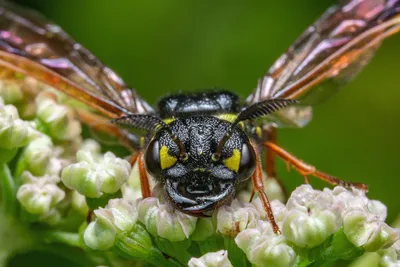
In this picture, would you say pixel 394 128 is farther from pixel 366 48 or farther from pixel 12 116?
pixel 12 116

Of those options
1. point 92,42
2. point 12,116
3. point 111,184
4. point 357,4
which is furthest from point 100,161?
point 92,42

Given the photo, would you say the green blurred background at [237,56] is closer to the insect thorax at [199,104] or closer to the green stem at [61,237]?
the insect thorax at [199,104]

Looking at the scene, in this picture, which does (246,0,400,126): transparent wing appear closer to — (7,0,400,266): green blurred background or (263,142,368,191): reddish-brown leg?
(263,142,368,191): reddish-brown leg

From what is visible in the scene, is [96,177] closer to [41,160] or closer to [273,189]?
[41,160]

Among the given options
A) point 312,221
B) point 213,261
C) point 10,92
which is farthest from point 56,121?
point 312,221

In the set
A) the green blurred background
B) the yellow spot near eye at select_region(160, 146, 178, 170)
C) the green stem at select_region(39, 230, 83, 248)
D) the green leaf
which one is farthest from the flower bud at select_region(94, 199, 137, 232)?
the green blurred background
